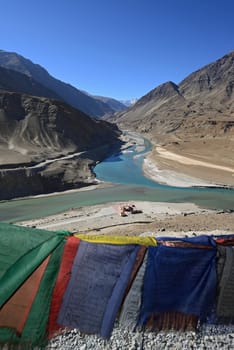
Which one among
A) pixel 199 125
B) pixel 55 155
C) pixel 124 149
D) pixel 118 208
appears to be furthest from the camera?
pixel 199 125

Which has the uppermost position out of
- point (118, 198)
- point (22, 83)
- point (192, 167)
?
point (22, 83)

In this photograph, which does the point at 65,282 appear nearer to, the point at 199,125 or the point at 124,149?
the point at 124,149

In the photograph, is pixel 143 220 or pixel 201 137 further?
pixel 201 137

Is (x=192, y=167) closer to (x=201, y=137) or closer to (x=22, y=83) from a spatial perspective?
(x=201, y=137)

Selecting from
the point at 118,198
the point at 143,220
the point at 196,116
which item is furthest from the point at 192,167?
the point at 196,116

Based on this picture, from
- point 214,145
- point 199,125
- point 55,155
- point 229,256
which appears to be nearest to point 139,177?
point 55,155

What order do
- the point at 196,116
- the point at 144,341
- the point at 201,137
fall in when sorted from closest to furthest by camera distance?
the point at 144,341
the point at 201,137
the point at 196,116
